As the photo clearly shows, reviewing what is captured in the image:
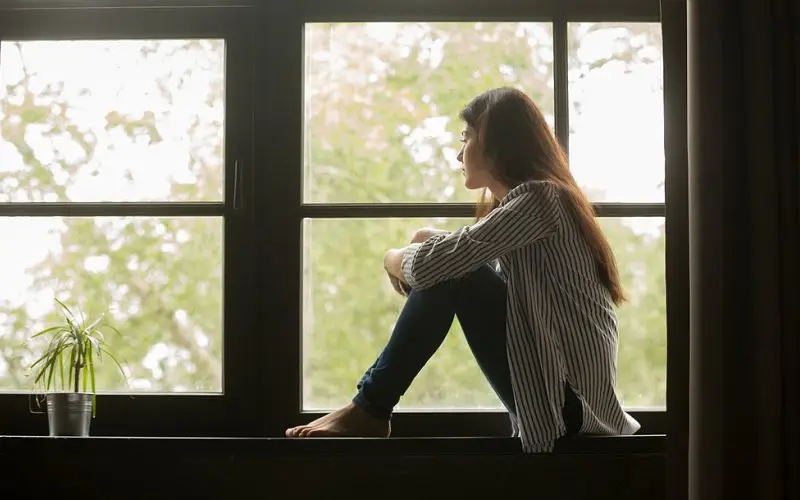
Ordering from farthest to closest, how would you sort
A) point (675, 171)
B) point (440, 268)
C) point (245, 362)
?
1. point (245, 362)
2. point (440, 268)
3. point (675, 171)

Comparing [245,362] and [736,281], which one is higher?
[736,281]

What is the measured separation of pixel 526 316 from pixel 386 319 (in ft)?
1.59

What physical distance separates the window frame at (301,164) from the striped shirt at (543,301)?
1.11 ft

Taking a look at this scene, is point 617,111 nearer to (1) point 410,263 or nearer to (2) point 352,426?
(1) point 410,263

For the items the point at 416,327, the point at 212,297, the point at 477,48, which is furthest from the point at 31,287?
the point at 477,48

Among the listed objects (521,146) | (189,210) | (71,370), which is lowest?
(71,370)

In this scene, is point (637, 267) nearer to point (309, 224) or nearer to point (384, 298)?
point (384, 298)

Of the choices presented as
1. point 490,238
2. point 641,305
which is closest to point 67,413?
point 490,238

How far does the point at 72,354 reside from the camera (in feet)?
7.11

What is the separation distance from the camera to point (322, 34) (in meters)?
2.35

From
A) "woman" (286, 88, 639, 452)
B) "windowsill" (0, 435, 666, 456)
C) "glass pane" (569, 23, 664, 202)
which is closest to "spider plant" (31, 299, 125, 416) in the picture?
"windowsill" (0, 435, 666, 456)

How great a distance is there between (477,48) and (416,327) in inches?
30.2

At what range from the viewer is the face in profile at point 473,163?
2.10 m

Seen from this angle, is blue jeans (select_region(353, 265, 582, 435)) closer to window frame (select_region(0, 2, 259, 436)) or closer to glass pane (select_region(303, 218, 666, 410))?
glass pane (select_region(303, 218, 666, 410))
